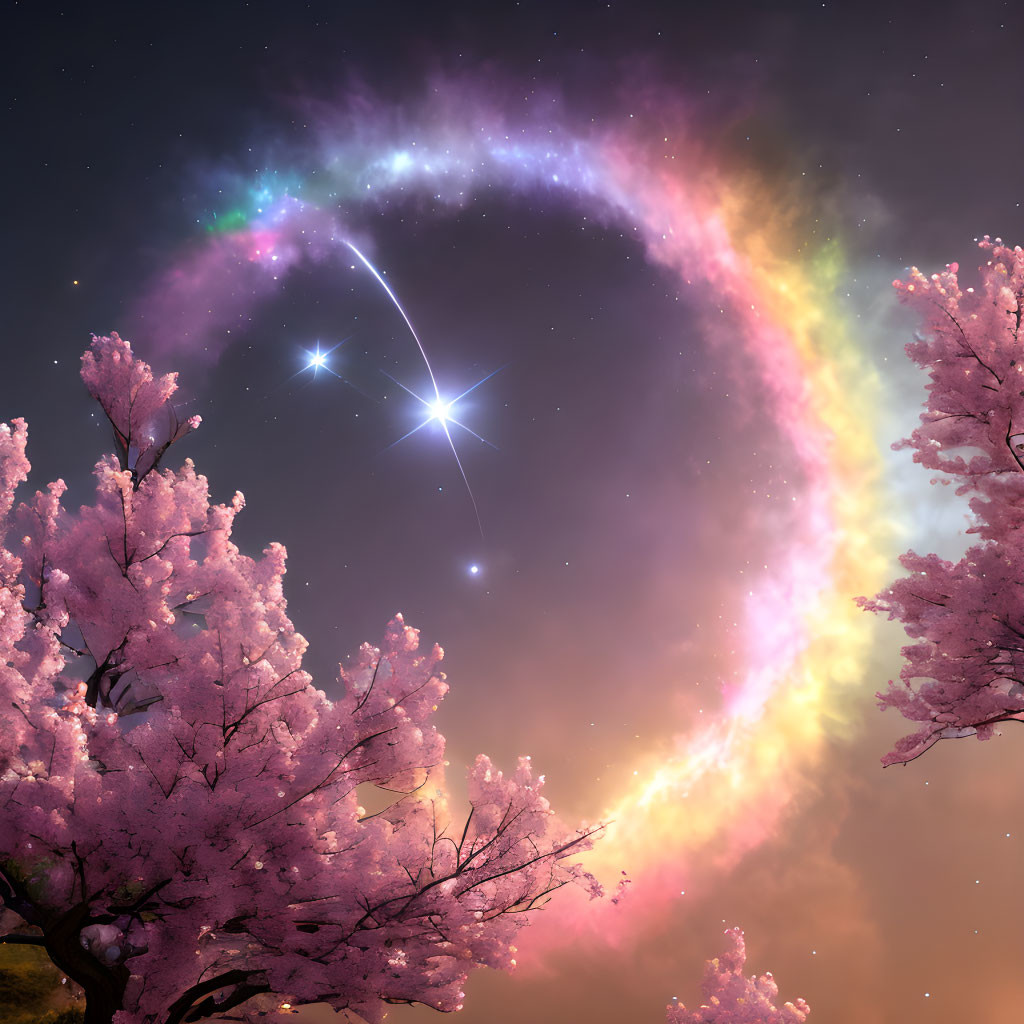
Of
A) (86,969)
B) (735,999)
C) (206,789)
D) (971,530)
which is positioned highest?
(971,530)

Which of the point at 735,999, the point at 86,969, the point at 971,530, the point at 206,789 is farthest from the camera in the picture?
the point at 735,999

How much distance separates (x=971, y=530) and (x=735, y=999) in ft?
36.5

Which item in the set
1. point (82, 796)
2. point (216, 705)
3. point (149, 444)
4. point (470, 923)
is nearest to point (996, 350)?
point (470, 923)

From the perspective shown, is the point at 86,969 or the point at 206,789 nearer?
the point at 206,789

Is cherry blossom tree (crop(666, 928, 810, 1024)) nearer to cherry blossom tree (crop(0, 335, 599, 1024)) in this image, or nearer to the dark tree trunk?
cherry blossom tree (crop(0, 335, 599, 1024))

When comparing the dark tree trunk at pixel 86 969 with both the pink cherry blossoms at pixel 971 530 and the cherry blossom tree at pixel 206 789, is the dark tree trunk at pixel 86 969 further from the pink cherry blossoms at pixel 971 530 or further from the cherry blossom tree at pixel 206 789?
the pink cherry blossoms at pixel 971 530

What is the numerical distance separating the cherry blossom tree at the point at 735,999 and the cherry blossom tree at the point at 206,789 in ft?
31.0

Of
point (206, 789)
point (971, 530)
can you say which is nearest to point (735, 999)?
point (971, 530)

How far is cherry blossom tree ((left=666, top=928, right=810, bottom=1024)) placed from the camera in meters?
11.1

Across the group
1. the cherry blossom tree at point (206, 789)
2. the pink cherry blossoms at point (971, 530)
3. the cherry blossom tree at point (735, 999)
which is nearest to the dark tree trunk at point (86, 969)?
the cherry blossom tree at point (206, 789)

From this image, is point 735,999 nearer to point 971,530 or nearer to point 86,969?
point 971,530

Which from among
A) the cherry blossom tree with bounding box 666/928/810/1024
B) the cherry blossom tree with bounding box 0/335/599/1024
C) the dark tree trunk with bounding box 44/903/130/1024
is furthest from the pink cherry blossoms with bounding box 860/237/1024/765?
the cherry blossom tree with bounding box 666/928/810/1024

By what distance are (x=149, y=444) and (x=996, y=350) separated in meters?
7.04

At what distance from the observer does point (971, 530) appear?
5.24 metres
